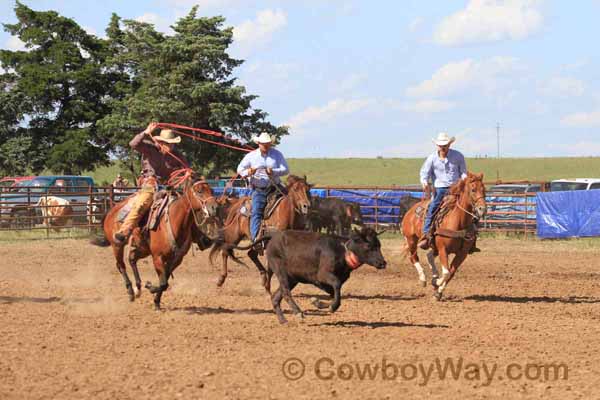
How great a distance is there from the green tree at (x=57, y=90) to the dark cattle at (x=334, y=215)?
767 inches

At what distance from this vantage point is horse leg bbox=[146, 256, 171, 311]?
10109 millimetres

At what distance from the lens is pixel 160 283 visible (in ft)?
33.2

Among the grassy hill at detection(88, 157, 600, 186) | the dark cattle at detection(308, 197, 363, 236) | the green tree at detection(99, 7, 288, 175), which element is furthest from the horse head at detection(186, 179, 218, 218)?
the grassy hill at detection(88, 157, 600, 186)

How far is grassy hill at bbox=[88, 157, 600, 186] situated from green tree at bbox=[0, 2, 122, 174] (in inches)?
1313

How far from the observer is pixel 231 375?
6539 mm

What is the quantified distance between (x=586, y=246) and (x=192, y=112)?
19.6 m

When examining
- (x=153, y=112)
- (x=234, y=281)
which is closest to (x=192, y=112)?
(x=153, y=112)

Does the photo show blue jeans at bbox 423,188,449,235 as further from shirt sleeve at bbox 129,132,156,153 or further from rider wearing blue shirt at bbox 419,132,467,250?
shirt sleeve at bbox 129,132,156,153

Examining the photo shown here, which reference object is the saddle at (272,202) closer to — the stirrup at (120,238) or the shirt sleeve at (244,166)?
the shirt sleeve at (244,166)

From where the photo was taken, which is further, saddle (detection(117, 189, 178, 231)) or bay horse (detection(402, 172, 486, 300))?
bay horse (detection(402, 172, 486, 300))

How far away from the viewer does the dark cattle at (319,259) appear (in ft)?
28.8

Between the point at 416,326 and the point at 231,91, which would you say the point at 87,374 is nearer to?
the point at 416,326

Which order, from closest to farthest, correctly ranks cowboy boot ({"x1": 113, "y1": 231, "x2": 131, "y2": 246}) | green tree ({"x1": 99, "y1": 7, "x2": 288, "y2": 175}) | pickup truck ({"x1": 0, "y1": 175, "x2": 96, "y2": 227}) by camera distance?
cowboy boot ({"x1": 113, "y1": 231, "x2": 131, "y2": 246}) < pickup truck ({"x1": 0, "y1": 175, "x2": 96, "y2": 227}) < green tree ({"x1": 99, "y1": 7, "x2": 288, "y2": 175})

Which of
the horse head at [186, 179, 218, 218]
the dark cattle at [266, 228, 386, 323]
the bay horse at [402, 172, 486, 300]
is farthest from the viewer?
the bay horse at [402, 172, 486, 300]
